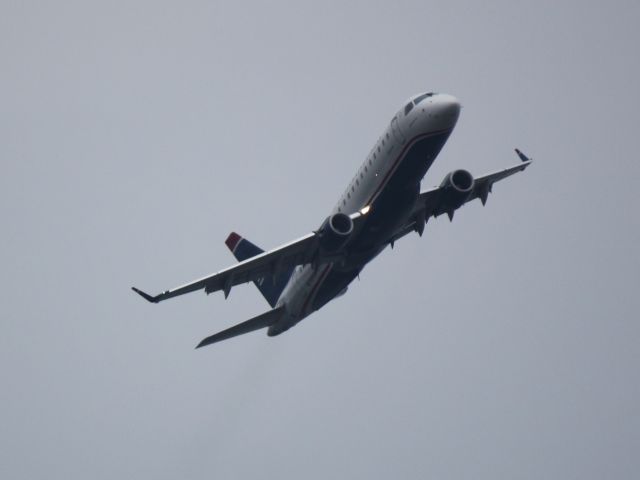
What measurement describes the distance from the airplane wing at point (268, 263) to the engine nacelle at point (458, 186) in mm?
4629

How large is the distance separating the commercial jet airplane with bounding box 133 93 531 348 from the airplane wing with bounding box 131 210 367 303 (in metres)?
0.05

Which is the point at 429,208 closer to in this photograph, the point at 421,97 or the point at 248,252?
the point at 421,97

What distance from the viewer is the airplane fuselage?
41812 millimetres

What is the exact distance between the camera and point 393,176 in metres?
43.0

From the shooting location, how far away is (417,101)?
140ft

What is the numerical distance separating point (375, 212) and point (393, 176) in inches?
76.4

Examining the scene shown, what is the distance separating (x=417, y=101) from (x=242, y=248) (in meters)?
18.3

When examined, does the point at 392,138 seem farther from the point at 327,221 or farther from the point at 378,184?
the point at 327,221

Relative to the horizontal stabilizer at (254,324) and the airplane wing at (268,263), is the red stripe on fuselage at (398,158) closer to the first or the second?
the airplane wing at (268,263)

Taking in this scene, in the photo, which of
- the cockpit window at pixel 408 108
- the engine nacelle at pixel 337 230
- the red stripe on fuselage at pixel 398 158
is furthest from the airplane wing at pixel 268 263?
the cockpit window at pixel 408 108

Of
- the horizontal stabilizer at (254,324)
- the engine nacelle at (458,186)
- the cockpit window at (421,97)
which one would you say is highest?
the cockpit window at (421,97)

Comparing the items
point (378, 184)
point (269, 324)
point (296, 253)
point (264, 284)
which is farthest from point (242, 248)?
point (378, 184)

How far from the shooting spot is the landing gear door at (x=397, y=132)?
4259 cm

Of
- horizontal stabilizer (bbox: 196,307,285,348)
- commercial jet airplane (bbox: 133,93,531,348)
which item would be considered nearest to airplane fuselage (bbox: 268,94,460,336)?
commercial jet airplane (bbox: 133,93,531,348)
